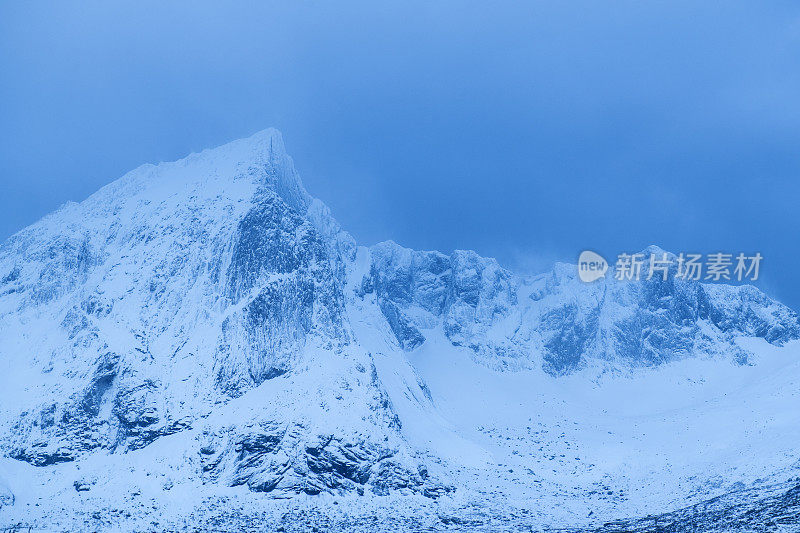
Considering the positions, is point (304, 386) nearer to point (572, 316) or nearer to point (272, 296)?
point (272, 296)

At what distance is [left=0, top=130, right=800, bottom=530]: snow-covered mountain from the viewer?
2539 inches

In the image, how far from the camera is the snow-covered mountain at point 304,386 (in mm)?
64500

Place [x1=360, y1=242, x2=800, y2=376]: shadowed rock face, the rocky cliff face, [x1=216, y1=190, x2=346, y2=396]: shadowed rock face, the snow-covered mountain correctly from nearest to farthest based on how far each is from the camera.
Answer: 1. the snow-covered mountain
2. the rocky cliff face
3. [x1=216, y1=190, x2=346, y2=396]: shadowed rock face
4. [x1=360, y1=242, x2=800, y2=376]: shadowed rock face

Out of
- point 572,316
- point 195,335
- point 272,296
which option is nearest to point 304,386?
point 272,296

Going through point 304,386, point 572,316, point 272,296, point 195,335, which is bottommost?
point 304,386

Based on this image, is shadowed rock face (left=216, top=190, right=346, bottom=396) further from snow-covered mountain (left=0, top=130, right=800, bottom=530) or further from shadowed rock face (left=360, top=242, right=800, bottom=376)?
shadowed rock face (left=360, top=242, right=800, bottom=376)

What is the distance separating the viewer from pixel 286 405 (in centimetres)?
7344

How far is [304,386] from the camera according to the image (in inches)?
3024

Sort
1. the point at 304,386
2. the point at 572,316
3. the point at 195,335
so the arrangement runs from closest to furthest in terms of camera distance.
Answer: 1. the point at 304,386
2. the point at 195,335
3. the point at 572,316

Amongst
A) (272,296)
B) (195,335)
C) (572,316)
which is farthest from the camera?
(572,316)

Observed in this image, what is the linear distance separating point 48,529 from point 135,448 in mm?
14760

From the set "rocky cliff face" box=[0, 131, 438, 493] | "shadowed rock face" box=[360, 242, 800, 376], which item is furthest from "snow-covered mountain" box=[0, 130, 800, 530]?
"shadowed rock face" box=[360, 242, 800, 376]

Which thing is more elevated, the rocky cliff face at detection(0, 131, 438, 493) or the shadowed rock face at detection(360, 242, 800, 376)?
the shadowed rock face at detection(360, 242, 800, 376)

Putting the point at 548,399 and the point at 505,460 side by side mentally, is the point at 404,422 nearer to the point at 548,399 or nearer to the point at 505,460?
the point at 505,460
